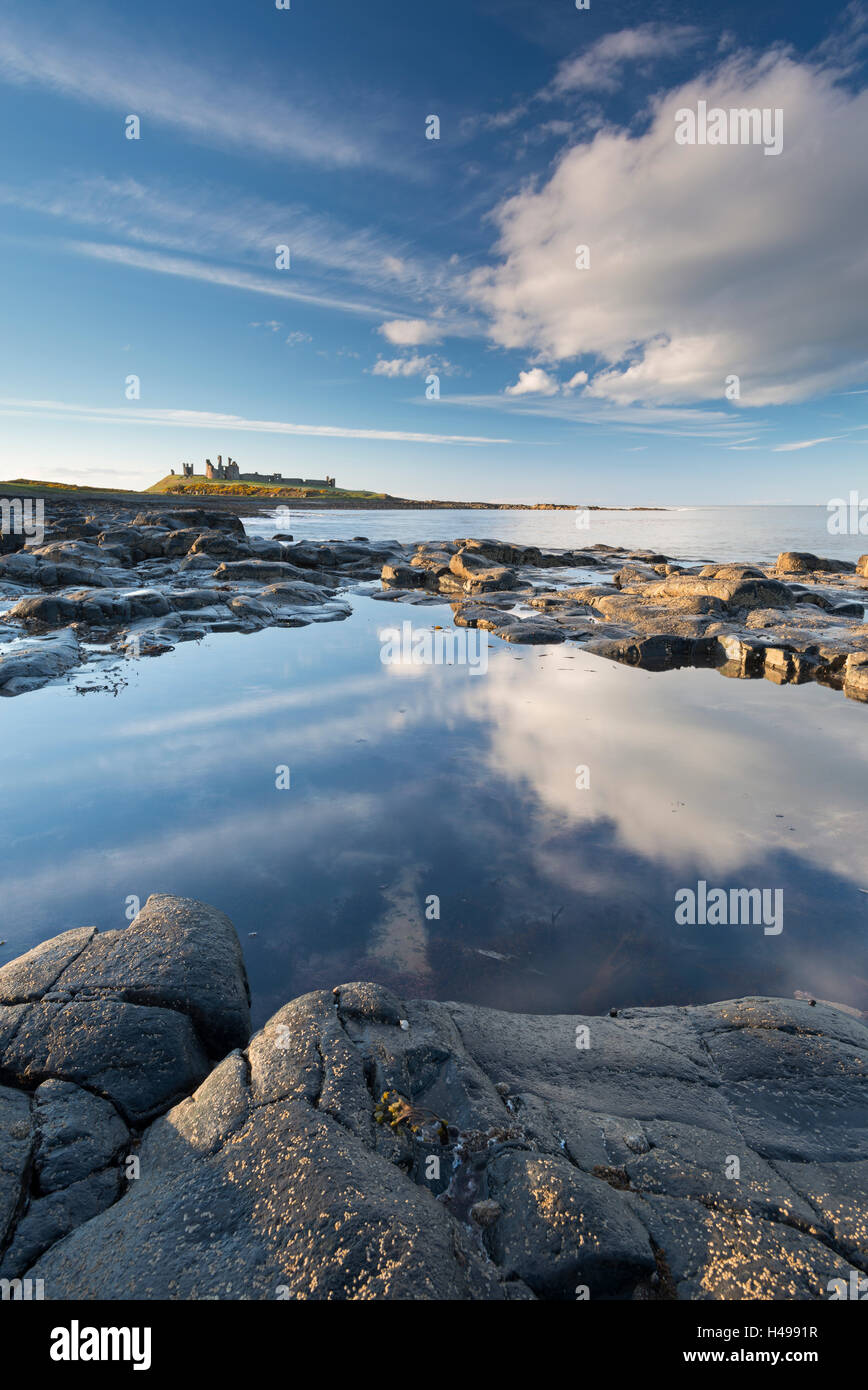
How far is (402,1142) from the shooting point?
10.3 feet

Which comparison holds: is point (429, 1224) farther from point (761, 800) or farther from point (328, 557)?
point (328, 557)

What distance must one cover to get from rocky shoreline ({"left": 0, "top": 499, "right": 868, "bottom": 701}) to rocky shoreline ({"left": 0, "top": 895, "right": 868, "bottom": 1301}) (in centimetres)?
1221

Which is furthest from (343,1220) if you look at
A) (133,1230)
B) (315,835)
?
(315,835)

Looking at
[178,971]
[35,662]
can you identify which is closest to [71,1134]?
[178,971]

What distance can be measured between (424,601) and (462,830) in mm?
21425

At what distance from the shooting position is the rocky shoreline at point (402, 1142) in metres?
2.54

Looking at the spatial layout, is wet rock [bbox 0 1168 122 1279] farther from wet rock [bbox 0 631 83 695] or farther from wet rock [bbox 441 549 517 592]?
wet rock [bbox 441 549 517 592]

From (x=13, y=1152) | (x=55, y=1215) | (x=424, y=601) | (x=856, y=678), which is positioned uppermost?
(x=424, y=601)

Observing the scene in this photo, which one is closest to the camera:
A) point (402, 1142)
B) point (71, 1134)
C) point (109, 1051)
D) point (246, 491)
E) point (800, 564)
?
point (402, 1142)

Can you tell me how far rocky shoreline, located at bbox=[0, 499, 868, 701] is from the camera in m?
16.6

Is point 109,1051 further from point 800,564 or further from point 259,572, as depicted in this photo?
point 800,564

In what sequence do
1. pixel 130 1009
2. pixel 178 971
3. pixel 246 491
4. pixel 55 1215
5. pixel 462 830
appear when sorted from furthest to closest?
pixel 246 491 < pixel 462 830 < pixel 178 971 < pixel 130 1009 < pixel 55 1215

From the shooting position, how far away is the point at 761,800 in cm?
866

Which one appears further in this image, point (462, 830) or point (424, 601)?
point (424, 601)
